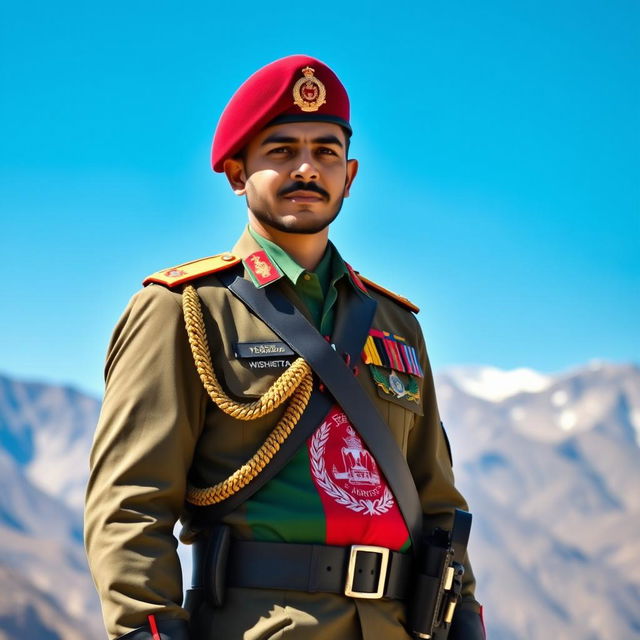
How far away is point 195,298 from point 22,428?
175m

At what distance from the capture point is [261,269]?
3.63 metres

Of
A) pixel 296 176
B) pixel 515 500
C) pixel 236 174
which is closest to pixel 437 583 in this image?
pixel 296 176

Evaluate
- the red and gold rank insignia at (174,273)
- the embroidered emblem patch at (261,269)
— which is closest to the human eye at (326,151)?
the embroidered emblem patch at (261,269)

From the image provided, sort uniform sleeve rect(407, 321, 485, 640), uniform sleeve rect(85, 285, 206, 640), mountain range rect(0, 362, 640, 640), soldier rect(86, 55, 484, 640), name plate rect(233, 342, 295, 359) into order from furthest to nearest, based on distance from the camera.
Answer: mountain range rect(0, 362, 640, 640) < uniform sleeve rect(407, 321, 485, 640) < name plate rect(233, 342, 295, 359) < soldier rect(86, 55, 484, 640) < uniform sleeve rect(85, 285, 206, 640)

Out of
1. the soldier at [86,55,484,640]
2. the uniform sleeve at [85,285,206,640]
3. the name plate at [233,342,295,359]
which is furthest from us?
the name plate at [233,342,295,359]

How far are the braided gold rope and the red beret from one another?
0.57 metres

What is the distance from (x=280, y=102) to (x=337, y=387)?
0.91 meters

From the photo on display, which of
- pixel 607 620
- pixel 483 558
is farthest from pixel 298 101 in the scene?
pixel 483 558

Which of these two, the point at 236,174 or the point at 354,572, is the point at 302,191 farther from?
the point at 354,572

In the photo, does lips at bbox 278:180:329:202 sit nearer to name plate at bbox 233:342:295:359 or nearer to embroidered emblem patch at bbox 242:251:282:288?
embroidered emblem patch at bbox 242:251:282:288

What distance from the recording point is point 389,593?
3.39 metres

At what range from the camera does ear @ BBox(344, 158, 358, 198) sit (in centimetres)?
380

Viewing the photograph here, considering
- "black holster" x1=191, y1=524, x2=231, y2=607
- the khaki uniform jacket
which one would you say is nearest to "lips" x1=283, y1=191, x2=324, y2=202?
the khaki uniform jacket

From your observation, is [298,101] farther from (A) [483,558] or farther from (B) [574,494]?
(B) [574,494]
